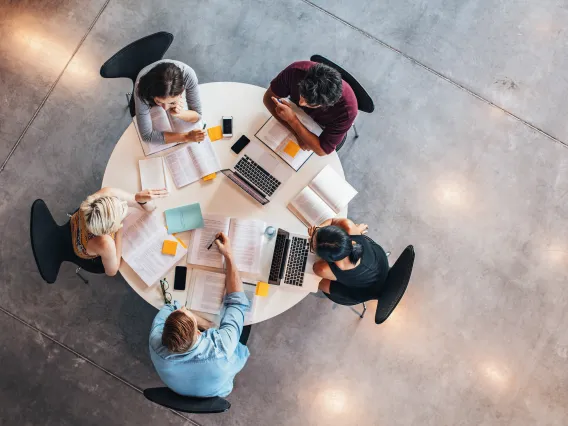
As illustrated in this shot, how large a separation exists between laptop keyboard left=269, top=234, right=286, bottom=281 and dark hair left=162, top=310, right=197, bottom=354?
555 millimetres

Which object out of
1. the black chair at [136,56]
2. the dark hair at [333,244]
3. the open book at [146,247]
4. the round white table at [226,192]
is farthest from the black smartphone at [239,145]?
the black chair at [136,56]

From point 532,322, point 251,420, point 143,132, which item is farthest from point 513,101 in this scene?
point 251,420

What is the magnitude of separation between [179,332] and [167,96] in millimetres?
1308

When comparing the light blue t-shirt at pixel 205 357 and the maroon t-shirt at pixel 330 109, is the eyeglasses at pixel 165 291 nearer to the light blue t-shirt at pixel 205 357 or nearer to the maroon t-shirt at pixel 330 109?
the light blue t-shirt at pixel 205 357

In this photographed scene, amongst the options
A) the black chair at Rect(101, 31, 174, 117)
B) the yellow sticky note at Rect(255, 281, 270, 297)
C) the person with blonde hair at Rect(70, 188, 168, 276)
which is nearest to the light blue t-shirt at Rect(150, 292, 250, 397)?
the yellow sticky note at Rect(255, 281, 270, 297)

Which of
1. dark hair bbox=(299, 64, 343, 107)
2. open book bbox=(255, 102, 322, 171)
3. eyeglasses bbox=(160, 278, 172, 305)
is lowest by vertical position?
eyeglasses bbox=(160, 278, 172, 305)

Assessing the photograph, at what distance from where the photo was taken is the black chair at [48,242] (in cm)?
284

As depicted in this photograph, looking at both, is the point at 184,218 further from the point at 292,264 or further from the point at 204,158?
the point at 292,264

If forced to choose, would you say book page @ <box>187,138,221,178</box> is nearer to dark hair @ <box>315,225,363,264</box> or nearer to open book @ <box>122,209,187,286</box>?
open book @ <box>122,209,187,286</box>

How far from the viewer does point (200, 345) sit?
2619 mm

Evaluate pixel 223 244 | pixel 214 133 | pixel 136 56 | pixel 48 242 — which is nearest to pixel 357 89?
pixel 214 133

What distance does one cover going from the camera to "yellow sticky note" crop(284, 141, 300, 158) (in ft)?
9.80

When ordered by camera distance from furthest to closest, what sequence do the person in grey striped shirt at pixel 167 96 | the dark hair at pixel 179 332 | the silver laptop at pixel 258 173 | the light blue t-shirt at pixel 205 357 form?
1. the silver laptop at pixel 258 173
2. the person in grey striped shirt at pixel 167 96
3. the light blue t-shirt at pixel 205 357
4. the dark hair at pixel 179 332

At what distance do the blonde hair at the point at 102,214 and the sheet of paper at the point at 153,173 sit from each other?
0.32m
